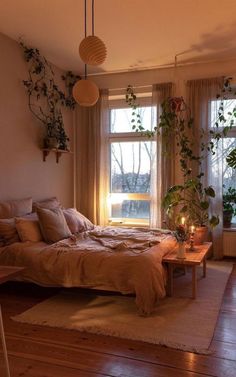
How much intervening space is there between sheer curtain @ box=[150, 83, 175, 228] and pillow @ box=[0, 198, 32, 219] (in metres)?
2.00

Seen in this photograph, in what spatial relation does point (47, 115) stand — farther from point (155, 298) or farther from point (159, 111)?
point (155, 298)

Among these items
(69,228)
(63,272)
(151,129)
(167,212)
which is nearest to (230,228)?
(167,212)

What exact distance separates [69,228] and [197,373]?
8.20ft

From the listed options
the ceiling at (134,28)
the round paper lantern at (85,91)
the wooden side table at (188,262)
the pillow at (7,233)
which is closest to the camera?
the round paper lantern at (85,91)

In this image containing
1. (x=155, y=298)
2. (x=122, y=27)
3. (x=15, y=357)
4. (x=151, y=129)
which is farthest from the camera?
(x=151, y=129)

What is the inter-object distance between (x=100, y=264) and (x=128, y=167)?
2.88 metres

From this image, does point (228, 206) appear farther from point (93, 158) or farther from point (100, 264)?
point (100, 264)

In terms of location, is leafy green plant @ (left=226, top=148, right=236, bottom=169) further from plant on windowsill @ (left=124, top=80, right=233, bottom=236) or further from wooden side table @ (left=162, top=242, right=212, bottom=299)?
wooden side table @ (left=162, top=242, right=212, bottom=299)

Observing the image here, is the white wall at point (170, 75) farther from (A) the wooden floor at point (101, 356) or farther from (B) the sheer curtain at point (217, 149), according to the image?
(A) the wooden floor at point (101, 356)

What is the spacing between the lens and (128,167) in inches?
228

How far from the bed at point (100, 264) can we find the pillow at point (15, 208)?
0.45 metres

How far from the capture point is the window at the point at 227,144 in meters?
5.00

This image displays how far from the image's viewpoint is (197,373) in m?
2.13

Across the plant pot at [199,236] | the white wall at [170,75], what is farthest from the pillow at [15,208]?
the white wall at [170,75]
